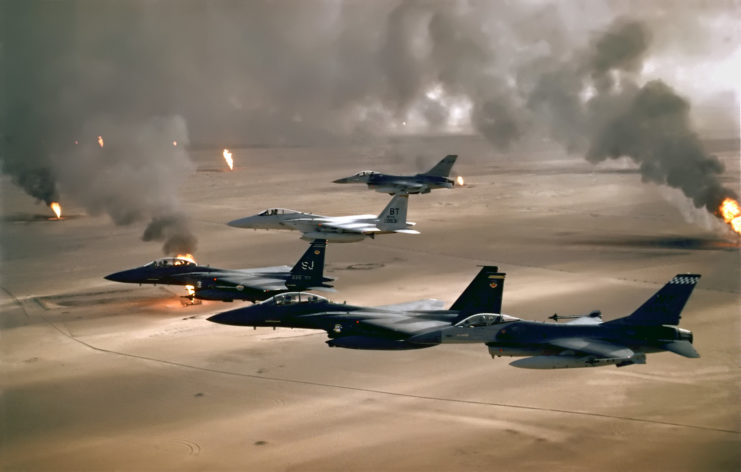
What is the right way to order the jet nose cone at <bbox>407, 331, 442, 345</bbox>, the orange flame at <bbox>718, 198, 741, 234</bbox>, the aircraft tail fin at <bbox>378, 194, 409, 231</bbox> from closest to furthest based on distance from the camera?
the jet nose cone at <bbox>407, 331, 442, 345</bbox> → the orange flame at <bbox>718, 198, 741, 234</bbox> → the aircraft tail fin at <bbox>378, 194, 409, 231</bbox>

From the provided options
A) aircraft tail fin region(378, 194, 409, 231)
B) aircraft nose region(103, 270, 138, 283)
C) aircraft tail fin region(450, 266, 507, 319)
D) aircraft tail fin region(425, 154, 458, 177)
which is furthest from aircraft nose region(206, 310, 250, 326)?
aircraft tail fin region(425, 154, 458, 177)

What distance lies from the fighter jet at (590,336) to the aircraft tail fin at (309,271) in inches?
513

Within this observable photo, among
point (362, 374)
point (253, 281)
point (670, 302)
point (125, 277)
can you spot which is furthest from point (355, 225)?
point (670, 302)

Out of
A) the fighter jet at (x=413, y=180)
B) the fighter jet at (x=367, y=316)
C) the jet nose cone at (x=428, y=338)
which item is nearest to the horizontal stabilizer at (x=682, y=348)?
the fighter jet at (x=367, y=316)

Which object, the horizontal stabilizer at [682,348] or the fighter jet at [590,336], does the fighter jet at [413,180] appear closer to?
the fighter jet at [590,336]

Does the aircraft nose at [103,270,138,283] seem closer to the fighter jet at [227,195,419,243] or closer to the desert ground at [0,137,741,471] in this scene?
the desert ground at [0,137,741,471]

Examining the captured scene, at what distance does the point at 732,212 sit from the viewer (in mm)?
70188

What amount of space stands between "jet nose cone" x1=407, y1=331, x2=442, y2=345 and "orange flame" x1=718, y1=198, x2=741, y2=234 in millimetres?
41327

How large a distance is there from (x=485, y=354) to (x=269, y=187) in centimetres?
8390

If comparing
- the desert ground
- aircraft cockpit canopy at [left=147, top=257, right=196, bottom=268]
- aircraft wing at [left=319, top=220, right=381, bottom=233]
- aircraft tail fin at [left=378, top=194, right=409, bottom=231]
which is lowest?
the desert ground

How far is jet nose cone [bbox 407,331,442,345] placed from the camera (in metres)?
39.1

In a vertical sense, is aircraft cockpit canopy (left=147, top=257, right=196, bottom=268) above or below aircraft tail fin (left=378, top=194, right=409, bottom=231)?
below

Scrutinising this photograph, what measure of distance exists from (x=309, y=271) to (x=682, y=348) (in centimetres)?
2225

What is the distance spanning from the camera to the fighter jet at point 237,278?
1978 inches
